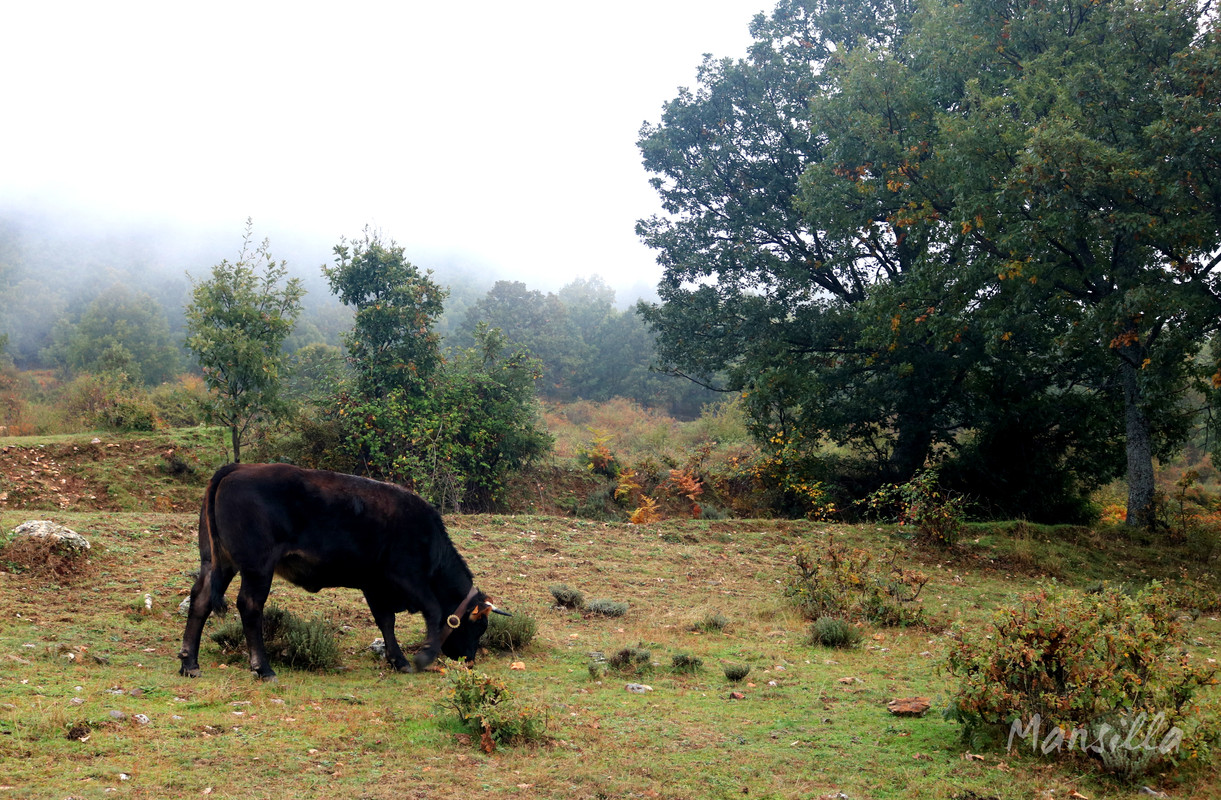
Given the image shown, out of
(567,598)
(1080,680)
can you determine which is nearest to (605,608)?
(567,598)

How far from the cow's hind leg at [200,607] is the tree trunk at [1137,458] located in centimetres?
1574

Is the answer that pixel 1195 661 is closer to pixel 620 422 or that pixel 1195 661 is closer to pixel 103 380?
pixel 103 380

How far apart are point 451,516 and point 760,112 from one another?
13942 mm

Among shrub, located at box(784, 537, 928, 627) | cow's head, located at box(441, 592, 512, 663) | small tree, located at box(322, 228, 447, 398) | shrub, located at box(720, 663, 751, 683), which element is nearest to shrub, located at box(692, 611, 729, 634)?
shrub, located at box(784, 537, 928, 627)

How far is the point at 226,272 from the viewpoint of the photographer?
16891 millimetres

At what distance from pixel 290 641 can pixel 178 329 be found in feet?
249

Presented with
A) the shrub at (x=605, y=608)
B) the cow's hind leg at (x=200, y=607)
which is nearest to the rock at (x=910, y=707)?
the shrub at (x=605, y=608)

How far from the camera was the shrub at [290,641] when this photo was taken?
7156 millimetres

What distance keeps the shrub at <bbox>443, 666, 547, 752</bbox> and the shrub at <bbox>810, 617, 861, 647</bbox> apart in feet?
13.8

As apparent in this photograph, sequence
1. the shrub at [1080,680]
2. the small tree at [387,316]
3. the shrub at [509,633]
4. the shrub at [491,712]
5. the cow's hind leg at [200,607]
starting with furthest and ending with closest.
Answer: the small tree at [387,316]
the shrub at [509,633]
the cow's hind leg at [200,607]
the shrub at [491,712]
the shrub at [1080,680]

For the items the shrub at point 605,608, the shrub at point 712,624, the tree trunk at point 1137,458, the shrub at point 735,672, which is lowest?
the shrub at point 605,608

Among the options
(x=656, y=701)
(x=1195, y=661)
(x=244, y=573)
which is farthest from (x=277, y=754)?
(x=1195, y=661)

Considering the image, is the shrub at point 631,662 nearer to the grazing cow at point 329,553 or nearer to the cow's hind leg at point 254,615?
the grazing cow at point 329,553

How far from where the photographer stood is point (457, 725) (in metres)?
5.70
